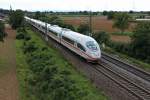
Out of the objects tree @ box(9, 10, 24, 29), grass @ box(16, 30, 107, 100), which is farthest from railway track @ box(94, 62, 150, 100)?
tree @ box(9, 10, 24, 29)

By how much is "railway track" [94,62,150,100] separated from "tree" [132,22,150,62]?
8.62 metres

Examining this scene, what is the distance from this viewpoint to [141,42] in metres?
45.0

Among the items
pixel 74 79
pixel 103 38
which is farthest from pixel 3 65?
pixel 103 38

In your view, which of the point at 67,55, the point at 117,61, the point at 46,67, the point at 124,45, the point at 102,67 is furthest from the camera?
the point at 124,45

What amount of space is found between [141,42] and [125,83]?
16.9 metres

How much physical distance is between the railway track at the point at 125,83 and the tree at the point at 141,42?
8.62m

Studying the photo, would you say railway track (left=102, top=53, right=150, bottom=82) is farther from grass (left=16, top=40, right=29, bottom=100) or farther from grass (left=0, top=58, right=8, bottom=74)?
grass (left=0, top=58, right=8, bottom=74)

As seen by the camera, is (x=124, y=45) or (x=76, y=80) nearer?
(x=76, y=80)

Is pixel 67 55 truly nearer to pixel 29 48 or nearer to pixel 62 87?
pixel 29 48

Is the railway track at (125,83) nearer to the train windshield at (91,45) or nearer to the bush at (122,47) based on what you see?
the train windshield at (91,45)

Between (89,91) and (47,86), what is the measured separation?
3.20 m

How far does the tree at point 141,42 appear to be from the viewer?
145ft

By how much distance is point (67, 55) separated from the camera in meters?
45.7

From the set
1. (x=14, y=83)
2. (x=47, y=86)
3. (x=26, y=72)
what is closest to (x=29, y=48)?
(x=26, y=72)
